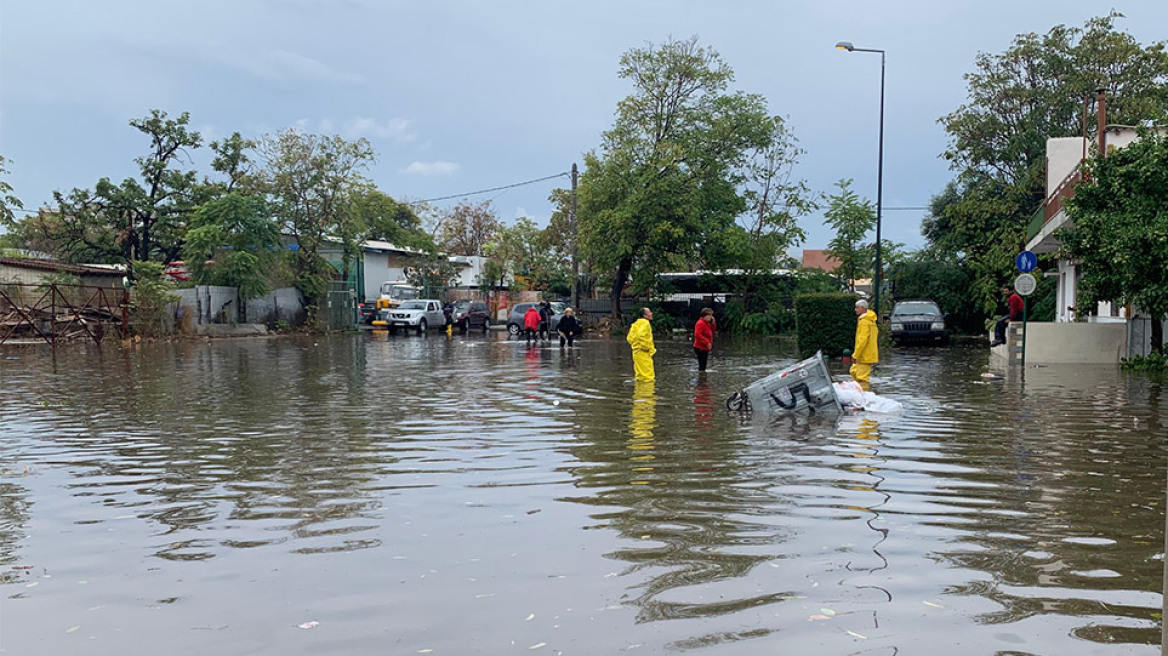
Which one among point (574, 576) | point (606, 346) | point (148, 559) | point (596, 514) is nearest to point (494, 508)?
point (596, 514)

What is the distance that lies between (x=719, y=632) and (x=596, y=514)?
2407 mm

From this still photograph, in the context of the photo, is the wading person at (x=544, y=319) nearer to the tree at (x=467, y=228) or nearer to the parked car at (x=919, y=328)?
the parked car at (x=919, y=328)

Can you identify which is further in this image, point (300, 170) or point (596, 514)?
point (300, 170)

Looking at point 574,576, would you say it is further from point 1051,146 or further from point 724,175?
point 724,175

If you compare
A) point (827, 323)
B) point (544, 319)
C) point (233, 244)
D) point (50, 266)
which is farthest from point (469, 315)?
Result: point (827, 323)

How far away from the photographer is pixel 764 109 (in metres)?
45.6

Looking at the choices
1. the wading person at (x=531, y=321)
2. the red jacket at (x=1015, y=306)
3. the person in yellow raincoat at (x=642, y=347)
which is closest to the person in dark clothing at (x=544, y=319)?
the wading person at (x=531, y=321)

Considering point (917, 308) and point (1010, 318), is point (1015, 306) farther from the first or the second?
point (917, 308)

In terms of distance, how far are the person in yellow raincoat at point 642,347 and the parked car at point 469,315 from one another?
30.0 m

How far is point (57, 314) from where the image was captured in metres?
32.9

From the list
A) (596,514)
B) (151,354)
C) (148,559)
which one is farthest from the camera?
(151,354)

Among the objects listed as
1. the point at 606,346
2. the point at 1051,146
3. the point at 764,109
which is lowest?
the point at 606,346

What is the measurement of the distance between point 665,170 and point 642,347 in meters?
27.5

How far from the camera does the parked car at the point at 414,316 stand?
145 ft
